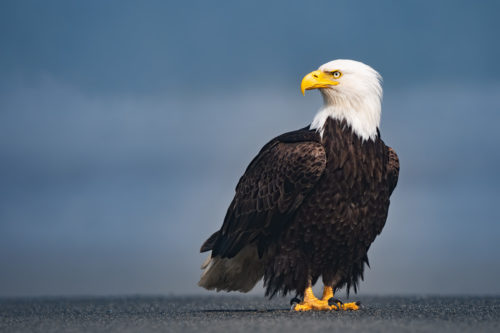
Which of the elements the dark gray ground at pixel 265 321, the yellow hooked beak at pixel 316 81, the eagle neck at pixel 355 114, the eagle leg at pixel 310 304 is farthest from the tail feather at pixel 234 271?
the yellow hooked beak at pixel 316 81

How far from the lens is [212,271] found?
37.4 ft

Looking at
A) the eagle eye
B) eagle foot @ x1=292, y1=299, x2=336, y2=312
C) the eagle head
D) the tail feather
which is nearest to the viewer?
eagle foot @ x1=292, y1=299, x2=336, y2=312

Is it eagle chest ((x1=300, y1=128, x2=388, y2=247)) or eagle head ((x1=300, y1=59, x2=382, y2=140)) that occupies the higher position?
eagle head ((x1=300, y1=59, x2=382, y2=140))

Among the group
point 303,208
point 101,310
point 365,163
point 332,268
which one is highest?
point 365,163

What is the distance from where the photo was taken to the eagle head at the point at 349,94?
10375 millimetres

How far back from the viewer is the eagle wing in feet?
32.7

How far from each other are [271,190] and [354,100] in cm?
167

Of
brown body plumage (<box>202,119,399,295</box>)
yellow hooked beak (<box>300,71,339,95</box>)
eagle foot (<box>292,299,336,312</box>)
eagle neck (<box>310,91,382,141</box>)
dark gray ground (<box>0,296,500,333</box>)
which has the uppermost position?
yellow hooked beak (<box>300,71,339,95</box>)

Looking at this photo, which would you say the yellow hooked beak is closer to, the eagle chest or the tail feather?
the eagle chest

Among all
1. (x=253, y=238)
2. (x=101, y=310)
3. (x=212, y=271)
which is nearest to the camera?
(x=253, y=238)

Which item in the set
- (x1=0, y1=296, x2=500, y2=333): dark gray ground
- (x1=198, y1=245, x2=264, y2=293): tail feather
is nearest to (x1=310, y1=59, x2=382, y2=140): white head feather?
(x1=198, y1=245, x2=264, y2=293): tail feather

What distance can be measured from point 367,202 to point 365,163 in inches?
20.7

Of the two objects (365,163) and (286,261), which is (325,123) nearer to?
(365,163)

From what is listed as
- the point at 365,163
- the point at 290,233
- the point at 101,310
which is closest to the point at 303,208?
the point at 290,233
